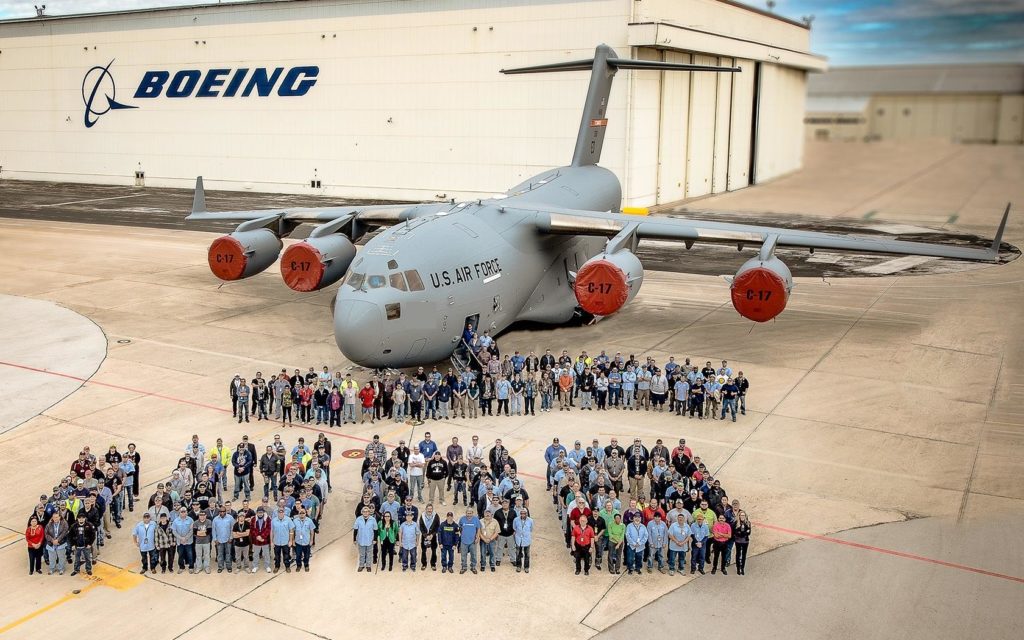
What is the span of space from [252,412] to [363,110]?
127 ft

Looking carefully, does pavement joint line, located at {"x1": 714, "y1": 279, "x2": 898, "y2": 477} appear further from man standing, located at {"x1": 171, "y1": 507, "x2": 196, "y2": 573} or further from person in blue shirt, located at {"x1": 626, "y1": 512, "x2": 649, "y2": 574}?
man standing, located at {"x1": 171, "y1": 507, "x2": 196, "y2": 573}

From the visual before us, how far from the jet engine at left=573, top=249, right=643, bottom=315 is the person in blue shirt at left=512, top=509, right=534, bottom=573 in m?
Answer: 8.42

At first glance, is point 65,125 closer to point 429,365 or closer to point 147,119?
point 147,119

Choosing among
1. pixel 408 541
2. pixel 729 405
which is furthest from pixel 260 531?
pixel 729 405

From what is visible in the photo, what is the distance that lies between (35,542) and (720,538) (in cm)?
964

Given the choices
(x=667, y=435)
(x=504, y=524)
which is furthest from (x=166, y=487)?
(x=667, y=435)

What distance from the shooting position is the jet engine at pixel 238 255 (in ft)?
82.6

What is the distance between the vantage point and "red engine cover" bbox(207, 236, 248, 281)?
25.2 metres

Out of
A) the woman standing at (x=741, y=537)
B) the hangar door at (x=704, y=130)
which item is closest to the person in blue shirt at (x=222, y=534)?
the woman standing at (x=741, y=537)

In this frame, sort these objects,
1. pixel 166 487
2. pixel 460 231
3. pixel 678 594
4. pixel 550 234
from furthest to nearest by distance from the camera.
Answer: pixel 550 234 < pixel 460 231 < pixel 166 487 < pixel 678 594

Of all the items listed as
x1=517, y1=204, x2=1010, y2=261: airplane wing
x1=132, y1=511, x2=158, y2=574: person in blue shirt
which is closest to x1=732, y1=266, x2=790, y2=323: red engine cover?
x1=517, y1=204, x2=1010, y2=261: airplane wing

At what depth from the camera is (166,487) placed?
13.2m

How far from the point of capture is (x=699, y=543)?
12.4 m

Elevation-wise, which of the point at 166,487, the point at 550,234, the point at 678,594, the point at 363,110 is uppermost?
the point at 363,110
